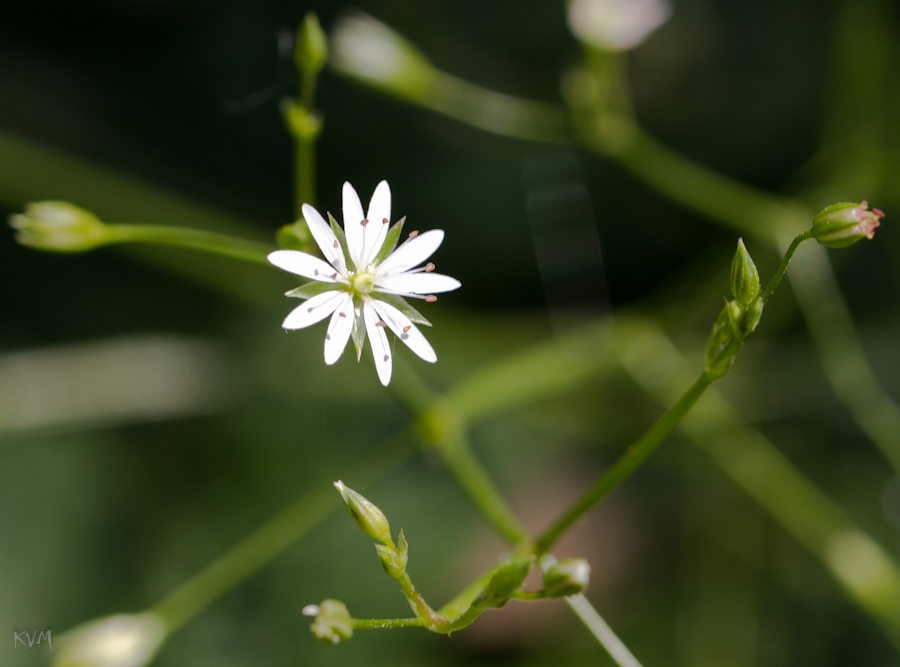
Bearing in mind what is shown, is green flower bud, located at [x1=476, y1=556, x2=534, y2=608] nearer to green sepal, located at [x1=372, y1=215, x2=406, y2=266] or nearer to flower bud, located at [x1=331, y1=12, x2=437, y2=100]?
green sepal, located at [x1=372, y1=215, x2=406, y2=266]

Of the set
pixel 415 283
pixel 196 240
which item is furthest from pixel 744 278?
pixel 196 240

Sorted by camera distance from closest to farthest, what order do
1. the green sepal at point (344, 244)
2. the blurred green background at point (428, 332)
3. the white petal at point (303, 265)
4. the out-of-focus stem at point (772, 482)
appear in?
the white petal at point (303, 265) < the green sepal at point (344, 244) < the out-of-focus stem at point (772, 482) < the blurred green background at point (428, 332)

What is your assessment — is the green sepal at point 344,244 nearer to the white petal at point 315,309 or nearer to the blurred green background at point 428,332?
the white petal at point 315,309

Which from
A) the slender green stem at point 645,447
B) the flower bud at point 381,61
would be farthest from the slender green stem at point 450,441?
the flower bud at point 381,61

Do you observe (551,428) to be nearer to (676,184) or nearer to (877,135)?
(676,184)

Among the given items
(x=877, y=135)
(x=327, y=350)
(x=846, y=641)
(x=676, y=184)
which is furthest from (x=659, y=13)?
(x=846, y=641)

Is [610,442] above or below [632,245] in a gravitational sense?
below

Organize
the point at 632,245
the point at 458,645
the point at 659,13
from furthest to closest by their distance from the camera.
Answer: the point at 632,245 → the point at 458,645 → the point at 659,13
